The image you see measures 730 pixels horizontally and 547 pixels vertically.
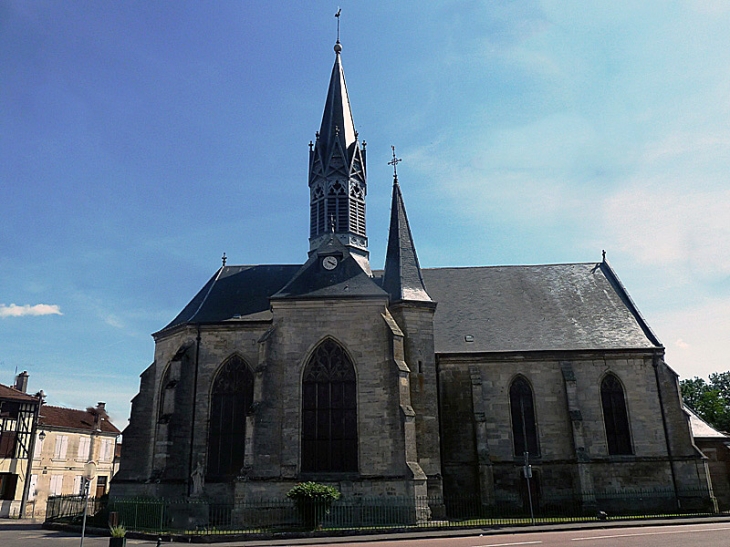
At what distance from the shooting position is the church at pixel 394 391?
19781 millimetres

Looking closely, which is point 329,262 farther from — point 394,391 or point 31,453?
point 31,453

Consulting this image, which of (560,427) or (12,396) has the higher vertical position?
(12,396)

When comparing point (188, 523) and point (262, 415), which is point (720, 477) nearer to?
point (262, 415)

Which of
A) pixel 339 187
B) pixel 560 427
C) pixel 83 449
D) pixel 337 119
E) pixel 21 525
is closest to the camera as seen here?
pixel 21 525

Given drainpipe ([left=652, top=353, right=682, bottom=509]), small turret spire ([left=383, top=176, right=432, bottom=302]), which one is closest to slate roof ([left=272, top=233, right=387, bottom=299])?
small turret spire ([left=383, top=176, right=432, bottom=302])

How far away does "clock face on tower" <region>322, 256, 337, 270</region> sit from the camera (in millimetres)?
22578

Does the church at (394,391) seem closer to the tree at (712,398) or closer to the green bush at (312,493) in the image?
the green bush at (312,493)

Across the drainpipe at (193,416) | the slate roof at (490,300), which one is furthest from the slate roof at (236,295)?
the drainpipe at (193,416)

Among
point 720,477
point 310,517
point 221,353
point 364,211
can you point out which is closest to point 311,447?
point 310,517

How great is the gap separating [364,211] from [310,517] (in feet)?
51.1

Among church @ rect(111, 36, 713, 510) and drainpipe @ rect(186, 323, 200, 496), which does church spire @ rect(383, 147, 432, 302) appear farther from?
drainpipe @ rect(186, 323, 200, 496)

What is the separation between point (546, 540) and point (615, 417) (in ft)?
39.3

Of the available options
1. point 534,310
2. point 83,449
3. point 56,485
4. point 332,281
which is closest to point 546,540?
point 332,281

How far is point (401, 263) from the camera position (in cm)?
2397
